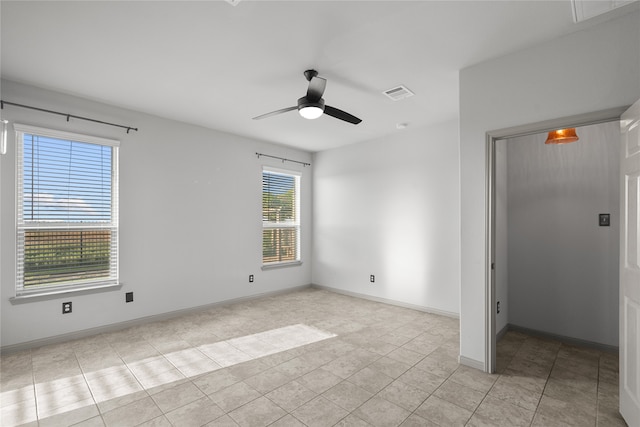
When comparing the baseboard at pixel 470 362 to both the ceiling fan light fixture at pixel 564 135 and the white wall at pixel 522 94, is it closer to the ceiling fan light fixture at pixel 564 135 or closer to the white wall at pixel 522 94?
the white wall at pixel 522 94

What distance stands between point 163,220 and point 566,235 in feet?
16.5

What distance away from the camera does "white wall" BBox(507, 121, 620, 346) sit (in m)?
3.14

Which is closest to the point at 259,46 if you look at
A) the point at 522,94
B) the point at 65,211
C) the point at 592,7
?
the point at 522,94

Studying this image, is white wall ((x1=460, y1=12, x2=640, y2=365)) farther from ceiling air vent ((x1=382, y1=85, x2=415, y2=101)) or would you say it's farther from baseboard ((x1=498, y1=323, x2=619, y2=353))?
baseboard ((x1=498, y1=323, x2=619, y2=353))

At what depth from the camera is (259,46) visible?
98.4 inches

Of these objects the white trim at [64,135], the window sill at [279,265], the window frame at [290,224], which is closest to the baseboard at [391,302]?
the window sill at [279,265]

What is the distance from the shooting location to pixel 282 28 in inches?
89.3

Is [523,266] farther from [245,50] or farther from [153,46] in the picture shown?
[153,46]

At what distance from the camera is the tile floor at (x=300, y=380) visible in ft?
6.88

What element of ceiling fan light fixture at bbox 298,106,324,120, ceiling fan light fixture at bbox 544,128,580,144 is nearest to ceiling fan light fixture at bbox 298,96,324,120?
ceiling fan light fixture at bbox 298,106,324,120

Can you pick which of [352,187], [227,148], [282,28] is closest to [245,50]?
[282,28]

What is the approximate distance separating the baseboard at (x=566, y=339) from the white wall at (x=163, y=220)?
3.74 m

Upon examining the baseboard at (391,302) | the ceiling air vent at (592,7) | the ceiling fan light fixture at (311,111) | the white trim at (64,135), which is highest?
the ceiling air vent at (592,7)

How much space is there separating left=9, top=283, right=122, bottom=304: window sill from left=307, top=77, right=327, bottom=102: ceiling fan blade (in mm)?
3272
